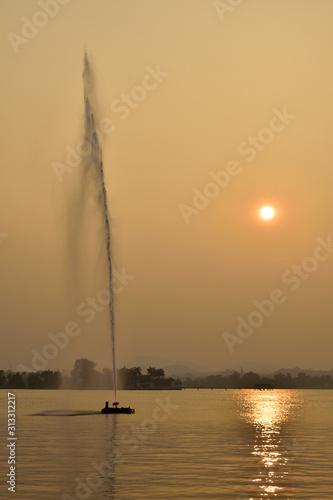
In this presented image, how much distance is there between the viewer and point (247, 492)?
38688mm

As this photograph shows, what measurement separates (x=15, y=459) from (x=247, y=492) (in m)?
18.7

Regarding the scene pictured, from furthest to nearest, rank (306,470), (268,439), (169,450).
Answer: (268,439) → (169,450) → (306,470)

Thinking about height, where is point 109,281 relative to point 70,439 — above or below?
above

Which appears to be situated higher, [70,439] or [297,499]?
[70,439]

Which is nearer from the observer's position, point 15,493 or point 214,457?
point 15,493

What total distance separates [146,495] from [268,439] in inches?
1543

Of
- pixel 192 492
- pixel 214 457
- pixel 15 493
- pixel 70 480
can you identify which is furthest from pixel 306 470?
pixel 15 493

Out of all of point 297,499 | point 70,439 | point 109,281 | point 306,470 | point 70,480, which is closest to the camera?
point 297,499

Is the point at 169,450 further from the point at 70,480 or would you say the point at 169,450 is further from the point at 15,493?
the point at 15,493

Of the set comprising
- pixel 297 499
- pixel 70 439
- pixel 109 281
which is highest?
pixel 109 281

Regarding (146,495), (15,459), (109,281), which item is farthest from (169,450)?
(109,281)

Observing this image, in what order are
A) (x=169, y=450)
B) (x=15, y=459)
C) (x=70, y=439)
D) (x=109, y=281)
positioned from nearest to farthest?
(x=15, y=459) → (x=169, y=450) → (x=70, y=439) → (x=109, y=281)

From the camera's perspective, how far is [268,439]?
7444 cm

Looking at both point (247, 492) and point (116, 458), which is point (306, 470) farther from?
point (116, 458)
